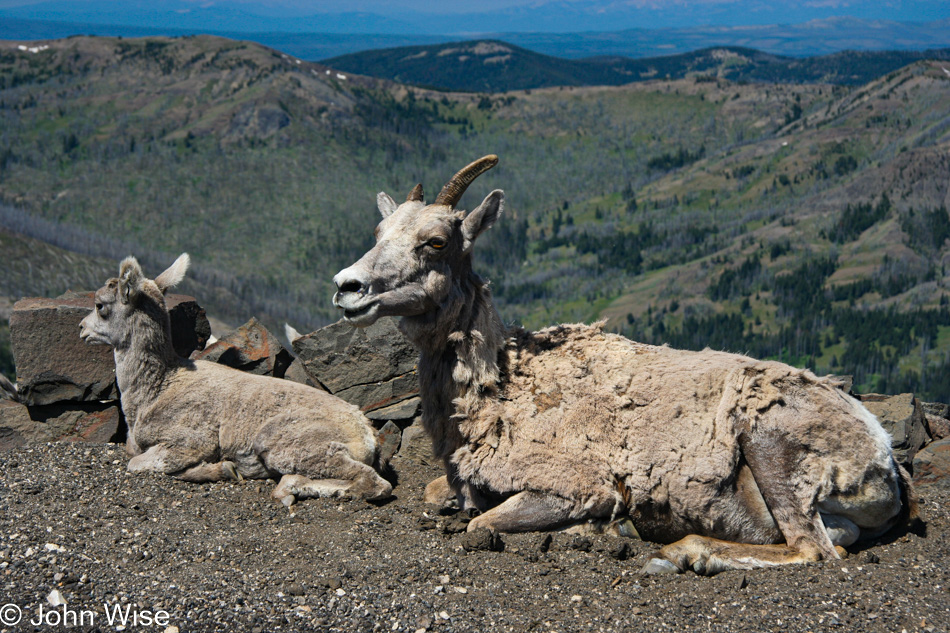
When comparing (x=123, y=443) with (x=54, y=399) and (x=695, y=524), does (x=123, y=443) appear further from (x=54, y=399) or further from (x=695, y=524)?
(x=695, y=524)

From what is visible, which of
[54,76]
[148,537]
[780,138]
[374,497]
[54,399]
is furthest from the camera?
[780,138]

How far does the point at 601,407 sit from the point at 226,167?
151m

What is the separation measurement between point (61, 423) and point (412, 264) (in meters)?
7.54

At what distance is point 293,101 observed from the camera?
6752 inches

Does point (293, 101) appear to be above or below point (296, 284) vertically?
above

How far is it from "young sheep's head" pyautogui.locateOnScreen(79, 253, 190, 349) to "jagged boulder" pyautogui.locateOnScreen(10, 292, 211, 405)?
93 cm

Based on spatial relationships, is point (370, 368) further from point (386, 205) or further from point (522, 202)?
point (522, 202)

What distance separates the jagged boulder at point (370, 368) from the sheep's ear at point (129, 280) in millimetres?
3205

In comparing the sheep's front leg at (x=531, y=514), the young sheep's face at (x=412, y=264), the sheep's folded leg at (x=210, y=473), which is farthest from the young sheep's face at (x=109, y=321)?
the sheep's front leg at (x=531, y=514)

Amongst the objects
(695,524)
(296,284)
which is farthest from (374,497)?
(296,284)

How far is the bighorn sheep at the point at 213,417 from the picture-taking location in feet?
35.1

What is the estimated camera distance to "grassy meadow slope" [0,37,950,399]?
347 feet

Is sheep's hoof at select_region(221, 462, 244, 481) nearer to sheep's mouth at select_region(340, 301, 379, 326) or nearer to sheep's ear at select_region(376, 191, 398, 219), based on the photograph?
sheep's mouth at select_region(340, 301, 379, 326)

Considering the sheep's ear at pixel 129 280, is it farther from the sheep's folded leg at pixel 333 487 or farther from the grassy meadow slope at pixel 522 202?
the grassy meadow slope at pixel 522 202
